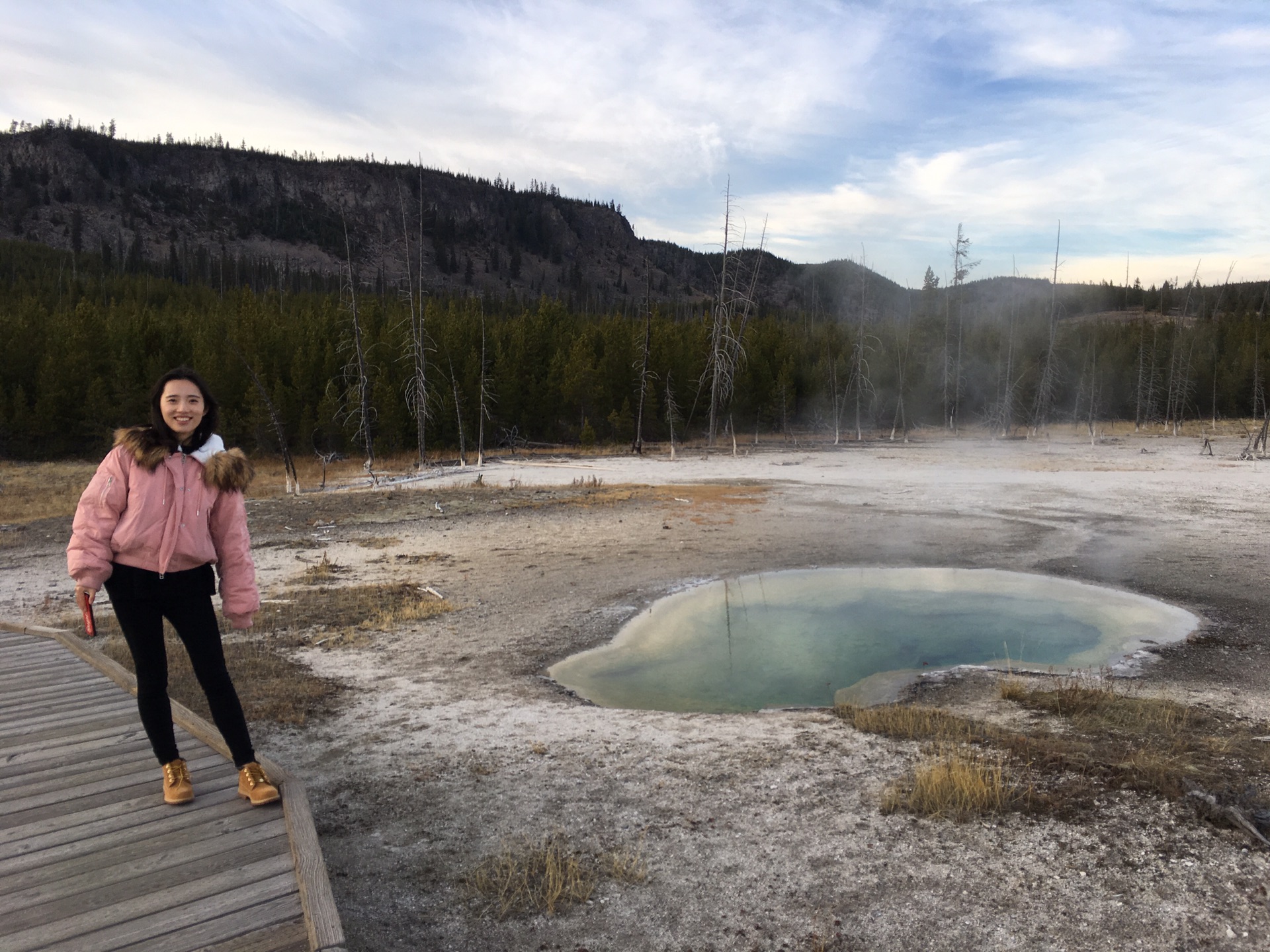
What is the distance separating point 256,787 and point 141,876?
59 centimetres

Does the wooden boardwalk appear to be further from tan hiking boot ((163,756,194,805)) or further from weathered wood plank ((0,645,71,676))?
weathered wood plank ((0,645,71,676))

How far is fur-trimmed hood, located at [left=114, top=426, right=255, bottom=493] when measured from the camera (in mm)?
3396

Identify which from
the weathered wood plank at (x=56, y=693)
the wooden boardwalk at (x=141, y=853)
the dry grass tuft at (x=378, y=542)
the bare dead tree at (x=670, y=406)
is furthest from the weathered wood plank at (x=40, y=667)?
the bare dead tree at (x=670, y=406)

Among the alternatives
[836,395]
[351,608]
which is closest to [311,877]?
[351,608]

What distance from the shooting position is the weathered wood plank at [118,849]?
307 cm

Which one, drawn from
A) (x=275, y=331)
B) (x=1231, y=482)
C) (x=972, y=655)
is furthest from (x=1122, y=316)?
(x=972, y=655)

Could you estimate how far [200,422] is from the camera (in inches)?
140

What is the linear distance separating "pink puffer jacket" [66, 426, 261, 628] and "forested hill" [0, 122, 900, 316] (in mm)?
97569

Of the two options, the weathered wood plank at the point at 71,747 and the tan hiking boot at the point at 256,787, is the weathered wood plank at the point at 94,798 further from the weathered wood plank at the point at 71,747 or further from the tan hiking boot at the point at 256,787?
the weathered wood plank at the point at 71,747

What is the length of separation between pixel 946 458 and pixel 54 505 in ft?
103

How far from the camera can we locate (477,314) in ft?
172

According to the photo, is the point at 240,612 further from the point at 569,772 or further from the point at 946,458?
the point at 946,458

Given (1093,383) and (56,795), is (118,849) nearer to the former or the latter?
(56,795)

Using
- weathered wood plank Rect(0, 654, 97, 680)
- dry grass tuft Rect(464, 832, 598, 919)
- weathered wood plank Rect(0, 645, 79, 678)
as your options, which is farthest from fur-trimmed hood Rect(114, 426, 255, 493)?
weathered wood plank Rect(0, 645, 79, 678)
